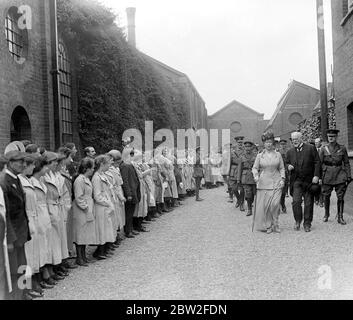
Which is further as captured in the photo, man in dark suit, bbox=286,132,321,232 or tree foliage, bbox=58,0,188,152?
tree foliage, bbox=58,0,188,152

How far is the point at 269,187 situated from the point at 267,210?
459 mm

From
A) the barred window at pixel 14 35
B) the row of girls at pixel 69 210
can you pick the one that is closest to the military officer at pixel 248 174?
the row of girls at pixel 69 210

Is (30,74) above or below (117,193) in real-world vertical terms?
above

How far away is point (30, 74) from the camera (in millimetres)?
12438

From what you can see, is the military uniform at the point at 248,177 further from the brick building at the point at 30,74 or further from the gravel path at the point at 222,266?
the brick building at the point at 30,74

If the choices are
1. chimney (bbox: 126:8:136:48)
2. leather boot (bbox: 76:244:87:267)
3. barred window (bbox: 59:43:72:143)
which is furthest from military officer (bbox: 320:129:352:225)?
chimney (bbox: 126:8:136:48)

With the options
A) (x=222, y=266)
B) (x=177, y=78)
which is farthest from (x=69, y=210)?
(x=177, y=78)

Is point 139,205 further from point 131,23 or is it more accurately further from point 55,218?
point 131,23

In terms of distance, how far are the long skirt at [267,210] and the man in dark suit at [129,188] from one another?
2442mm

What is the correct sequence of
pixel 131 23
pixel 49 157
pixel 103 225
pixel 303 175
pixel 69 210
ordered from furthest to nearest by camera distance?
pixel 131 23 → pixel 303 175 → pixel 103 225 → pixel 69 210 → pixel 49 157

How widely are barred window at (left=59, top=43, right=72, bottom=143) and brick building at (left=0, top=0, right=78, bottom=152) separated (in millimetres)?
2099

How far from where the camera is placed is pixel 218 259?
758cm

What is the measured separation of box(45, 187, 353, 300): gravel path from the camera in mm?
5719

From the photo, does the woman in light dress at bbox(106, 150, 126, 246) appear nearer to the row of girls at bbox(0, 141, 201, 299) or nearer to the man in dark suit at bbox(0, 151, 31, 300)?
the row of girls at bbox(0, 141, 201, 299)
